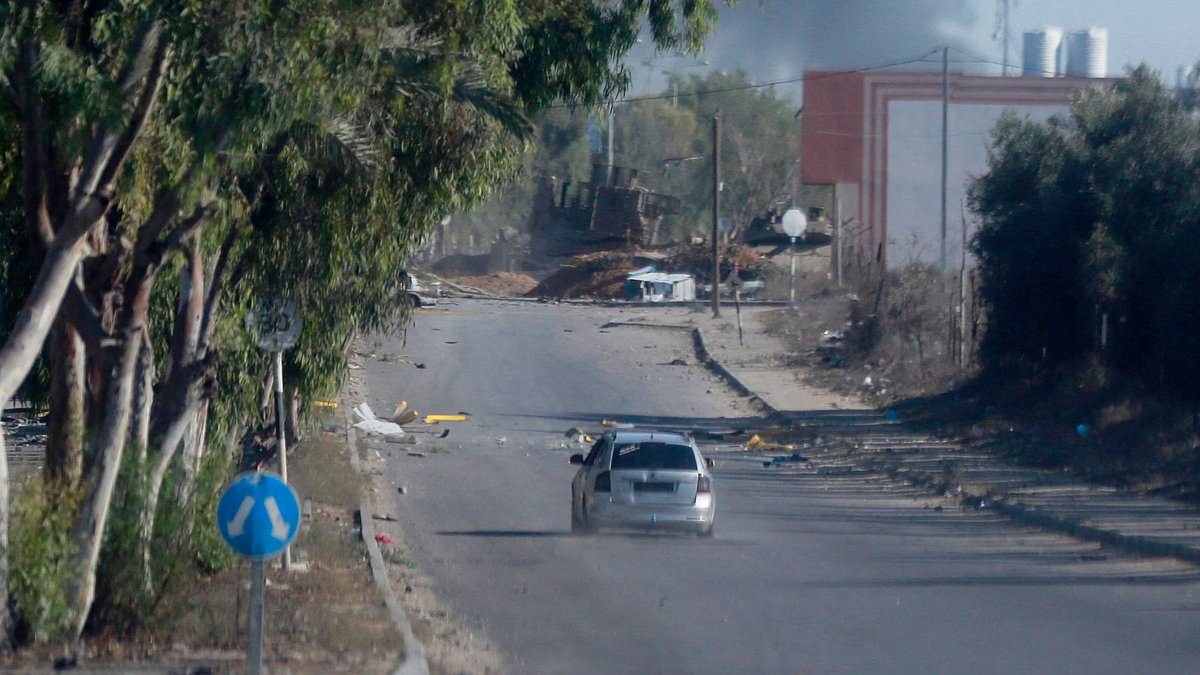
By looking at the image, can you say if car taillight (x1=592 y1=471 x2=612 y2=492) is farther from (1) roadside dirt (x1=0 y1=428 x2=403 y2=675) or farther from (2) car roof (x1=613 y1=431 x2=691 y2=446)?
(1) roadside dirt (x1=0 y1=428 x2=403 y2=675)

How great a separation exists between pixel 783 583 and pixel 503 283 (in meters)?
55.5

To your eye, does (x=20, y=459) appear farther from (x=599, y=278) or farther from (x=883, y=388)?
(x=599, y=278)

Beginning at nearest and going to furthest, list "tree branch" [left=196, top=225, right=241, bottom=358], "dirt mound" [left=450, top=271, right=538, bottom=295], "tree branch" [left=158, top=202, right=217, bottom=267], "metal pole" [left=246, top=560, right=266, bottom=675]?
"metal pole" [left=246, top=560, right=266, bottom=675]
"tree branch" [left=158, top=202, right=217, bottom=267]
"tree branch" [left=196, top=225, right=241, bottom=358]
"dirt mound" [left=450, top=271, right=538, bottom=295]

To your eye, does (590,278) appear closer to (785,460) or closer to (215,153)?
(785,460)

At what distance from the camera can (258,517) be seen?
27.1 feet

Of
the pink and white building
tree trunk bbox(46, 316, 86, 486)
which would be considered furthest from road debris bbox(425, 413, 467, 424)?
the pink and white building

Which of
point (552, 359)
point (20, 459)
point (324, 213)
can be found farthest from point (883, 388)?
point (324, 213)

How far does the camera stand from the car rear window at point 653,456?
17188 mm

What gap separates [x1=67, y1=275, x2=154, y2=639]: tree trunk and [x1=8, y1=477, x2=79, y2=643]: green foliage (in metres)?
0.16

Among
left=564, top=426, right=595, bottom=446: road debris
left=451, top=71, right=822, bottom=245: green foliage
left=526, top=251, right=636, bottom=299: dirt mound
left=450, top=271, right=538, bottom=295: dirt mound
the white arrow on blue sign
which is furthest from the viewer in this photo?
left=451, top=71, right=822, bottom=245: green foliage

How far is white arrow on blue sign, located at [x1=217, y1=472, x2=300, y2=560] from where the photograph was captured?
27.0 ft

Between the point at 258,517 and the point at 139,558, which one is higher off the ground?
the point at 258,517

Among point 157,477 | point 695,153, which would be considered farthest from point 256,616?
point 695,153

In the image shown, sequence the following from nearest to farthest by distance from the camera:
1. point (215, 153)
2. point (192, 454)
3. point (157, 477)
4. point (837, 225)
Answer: point (215, 153), point (157, 477), point (192, 454), point (837, 225)
